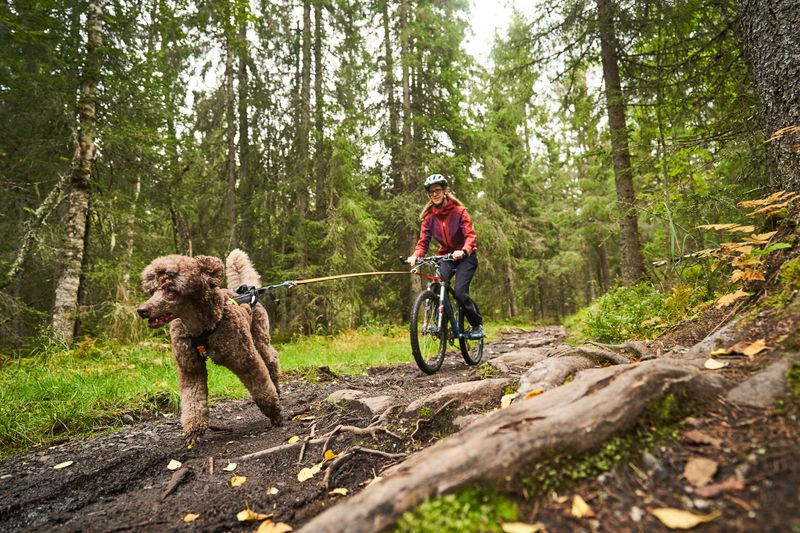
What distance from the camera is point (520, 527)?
111 centimetres

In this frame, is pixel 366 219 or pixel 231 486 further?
pixel 366 219

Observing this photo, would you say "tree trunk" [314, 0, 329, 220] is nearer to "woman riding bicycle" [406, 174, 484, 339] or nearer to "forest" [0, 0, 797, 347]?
"forest" [0, 0, 797, 347]

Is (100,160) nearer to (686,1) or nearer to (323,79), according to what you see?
(323,79)

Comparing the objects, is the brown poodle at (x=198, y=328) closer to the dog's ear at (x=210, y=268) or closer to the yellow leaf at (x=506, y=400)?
the dog's ear at (x=210, y=268)

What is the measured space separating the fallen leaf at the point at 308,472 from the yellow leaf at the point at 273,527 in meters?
0.53

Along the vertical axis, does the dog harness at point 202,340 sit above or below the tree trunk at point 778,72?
below

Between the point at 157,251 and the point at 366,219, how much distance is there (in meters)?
7.93

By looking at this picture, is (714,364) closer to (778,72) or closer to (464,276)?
(778,72)

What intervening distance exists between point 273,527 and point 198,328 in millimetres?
1908

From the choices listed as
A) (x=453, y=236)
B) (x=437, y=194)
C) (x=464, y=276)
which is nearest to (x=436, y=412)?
(x=464, y=276)

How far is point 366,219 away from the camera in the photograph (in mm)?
11594

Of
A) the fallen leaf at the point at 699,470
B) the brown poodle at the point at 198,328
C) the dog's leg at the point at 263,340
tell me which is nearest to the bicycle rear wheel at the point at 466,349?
the dog's leg at the point at 263,340

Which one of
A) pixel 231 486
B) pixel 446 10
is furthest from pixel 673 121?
pixel 446 10

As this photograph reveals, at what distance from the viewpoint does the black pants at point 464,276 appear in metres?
5.45
